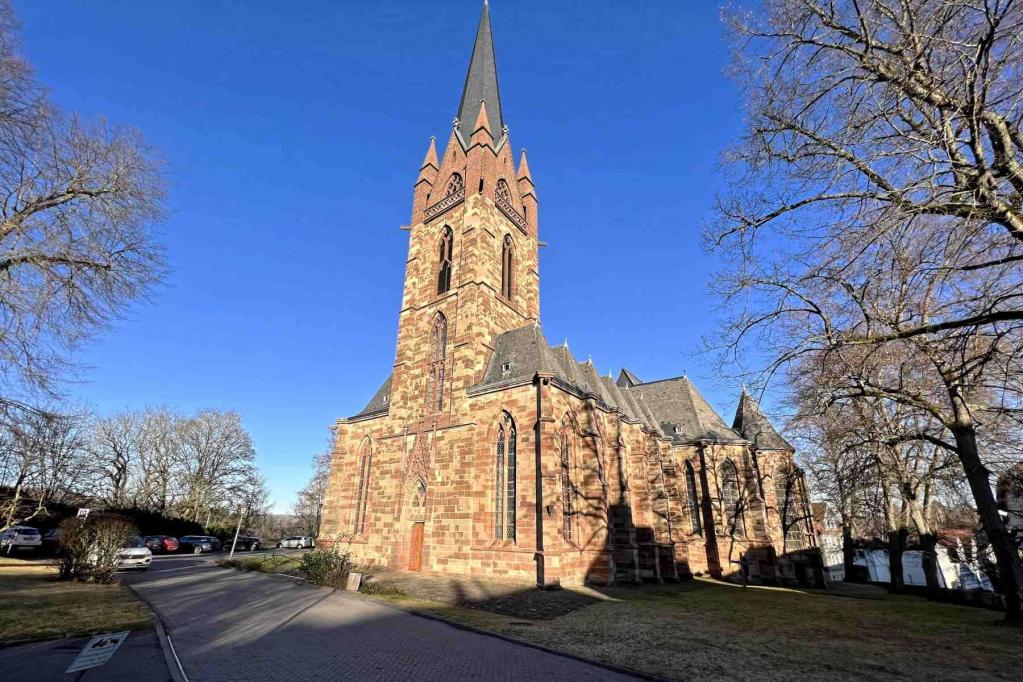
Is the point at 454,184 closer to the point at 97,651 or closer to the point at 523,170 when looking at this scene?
the point at 523,170

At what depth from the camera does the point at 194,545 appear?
3603 centimetres

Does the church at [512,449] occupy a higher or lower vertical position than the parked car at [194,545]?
higher

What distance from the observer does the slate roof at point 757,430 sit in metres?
26.7

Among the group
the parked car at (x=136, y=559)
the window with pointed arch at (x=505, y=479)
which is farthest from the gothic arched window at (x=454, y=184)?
the parked car at (x=136, y=559)

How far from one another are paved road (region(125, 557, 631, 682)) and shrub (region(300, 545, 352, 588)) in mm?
2336

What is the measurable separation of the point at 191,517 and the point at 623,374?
43.0 metres

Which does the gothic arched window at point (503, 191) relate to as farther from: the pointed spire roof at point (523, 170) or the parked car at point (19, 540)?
the parked car at point (19, 540)

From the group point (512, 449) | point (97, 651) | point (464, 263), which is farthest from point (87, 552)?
point (464, 263)

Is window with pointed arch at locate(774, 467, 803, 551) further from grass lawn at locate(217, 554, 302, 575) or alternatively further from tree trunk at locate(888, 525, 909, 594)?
grass lawn at locate(217, 554, 302, 575)

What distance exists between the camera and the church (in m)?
18.2

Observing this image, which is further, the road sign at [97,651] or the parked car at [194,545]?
the parked car at [194,545]

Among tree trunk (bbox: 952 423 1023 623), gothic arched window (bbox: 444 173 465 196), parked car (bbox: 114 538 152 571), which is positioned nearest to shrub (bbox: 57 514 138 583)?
parked car (bbox: 114 538 152 571)

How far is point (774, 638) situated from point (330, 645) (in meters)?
8.92

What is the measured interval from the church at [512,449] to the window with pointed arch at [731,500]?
57 mm
